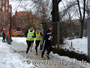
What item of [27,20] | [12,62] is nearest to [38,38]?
[12,62]

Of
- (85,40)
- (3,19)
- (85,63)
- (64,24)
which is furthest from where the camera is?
(3,19)

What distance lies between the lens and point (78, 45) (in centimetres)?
895

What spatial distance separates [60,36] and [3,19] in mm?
65179

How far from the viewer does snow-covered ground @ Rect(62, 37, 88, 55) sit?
8.41 metres

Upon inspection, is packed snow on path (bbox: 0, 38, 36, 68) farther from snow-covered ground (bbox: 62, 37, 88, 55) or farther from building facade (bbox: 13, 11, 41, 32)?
building facade (bbox: 13, 11, 41, 32)

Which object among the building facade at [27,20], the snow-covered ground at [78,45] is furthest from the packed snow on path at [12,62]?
the building facade at [27,20]

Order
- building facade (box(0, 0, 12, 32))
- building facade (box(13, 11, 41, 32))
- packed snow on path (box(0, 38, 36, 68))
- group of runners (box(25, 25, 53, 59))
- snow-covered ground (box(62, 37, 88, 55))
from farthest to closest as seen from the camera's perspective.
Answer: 1. building facade (box(0, 0, 12, 32))
2. building facade (box(13, 11, 41, 32))
3. group of runners (box(25, 25, 53, 59))
4. snow-covered ground (box(62, 37, 88, 55))
5. packed snow on path (box(0, 38, 36, 68))

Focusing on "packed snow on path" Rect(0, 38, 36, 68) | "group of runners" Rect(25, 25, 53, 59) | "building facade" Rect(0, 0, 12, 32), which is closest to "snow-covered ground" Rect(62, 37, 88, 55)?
"group of runners" Rect(25, 25, 53, 59)

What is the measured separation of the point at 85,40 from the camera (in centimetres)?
841

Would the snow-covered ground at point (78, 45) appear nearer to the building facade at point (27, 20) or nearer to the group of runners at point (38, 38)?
the group of runners at point (38, 38)

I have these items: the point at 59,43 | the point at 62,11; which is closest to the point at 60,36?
the point at 59,43

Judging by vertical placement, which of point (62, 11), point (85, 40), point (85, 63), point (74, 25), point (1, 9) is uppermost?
point (1, 9)

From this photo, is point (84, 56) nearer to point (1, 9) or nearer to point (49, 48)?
point (49, 48)

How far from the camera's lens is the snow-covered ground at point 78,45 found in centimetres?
841
